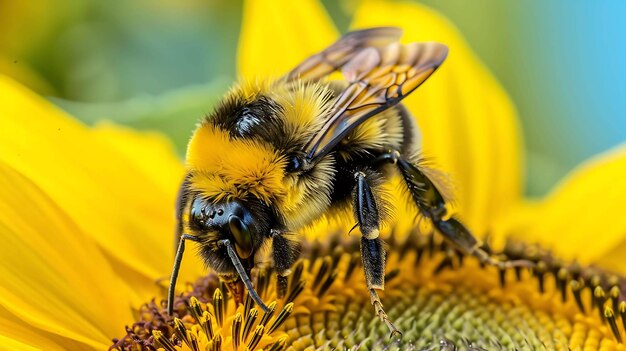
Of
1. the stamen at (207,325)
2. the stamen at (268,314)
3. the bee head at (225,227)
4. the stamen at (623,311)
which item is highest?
the bee head at (225,227)

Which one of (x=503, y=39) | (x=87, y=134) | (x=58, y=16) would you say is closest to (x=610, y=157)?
(x=503, y=39)

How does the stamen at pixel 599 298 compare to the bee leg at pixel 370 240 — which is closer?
the bee leg at pixel 370 240

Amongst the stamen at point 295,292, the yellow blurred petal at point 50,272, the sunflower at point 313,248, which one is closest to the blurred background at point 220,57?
the sunflower at point 313,248

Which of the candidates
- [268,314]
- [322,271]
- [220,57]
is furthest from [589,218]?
[220,57]

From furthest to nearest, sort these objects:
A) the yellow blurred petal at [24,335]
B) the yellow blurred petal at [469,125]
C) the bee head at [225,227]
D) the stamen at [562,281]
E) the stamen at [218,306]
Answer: the yellow blurred petal at [469,125], the stamen at [562,281], the stamen at [218,306], the yellow blurred petal at [24,335], the bee head at [225,227]

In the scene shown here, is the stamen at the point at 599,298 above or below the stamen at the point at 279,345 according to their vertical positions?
below

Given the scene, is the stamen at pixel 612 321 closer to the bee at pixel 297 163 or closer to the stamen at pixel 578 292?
the stamen at pixel 578 292

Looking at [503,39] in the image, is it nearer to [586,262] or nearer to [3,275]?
A: [586,262]
